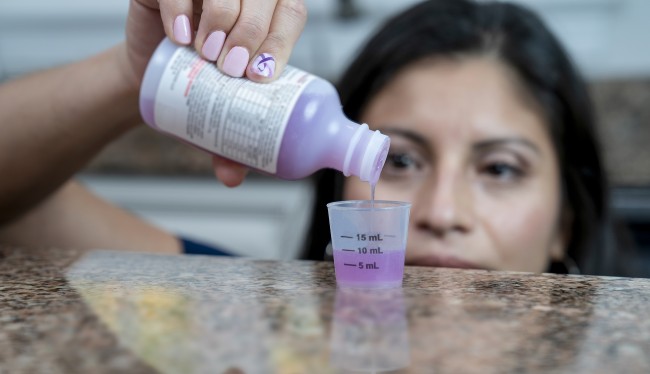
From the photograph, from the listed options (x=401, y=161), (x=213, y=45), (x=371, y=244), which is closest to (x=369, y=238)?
(x=371, y=244)

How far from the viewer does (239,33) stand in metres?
0.73

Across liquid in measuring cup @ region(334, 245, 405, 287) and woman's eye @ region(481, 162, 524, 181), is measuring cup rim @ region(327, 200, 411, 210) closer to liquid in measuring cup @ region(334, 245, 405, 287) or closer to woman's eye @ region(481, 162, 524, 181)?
liquid in measuring cup @ region(334, 245, 405, 287)

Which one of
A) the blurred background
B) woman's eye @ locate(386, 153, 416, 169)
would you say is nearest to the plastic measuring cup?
woman's eye @ locate(386, 153, 416, 169)

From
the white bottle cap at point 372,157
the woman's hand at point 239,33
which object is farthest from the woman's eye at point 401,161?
the white bottle cap at point 372,157

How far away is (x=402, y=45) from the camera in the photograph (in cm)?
128

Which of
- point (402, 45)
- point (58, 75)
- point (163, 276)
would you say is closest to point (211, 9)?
point (163, 276)

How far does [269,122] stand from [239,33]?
135 millimetres

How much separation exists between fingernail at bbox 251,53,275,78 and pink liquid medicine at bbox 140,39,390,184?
11mm

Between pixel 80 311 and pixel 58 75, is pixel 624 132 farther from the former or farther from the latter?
pixel 80 311

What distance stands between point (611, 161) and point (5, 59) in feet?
5.77

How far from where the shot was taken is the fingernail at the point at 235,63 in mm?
686

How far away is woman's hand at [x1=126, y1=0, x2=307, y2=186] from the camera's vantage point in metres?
0.69

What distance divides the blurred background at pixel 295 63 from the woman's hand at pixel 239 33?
1164mm

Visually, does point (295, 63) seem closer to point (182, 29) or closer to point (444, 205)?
point (444, 205)
